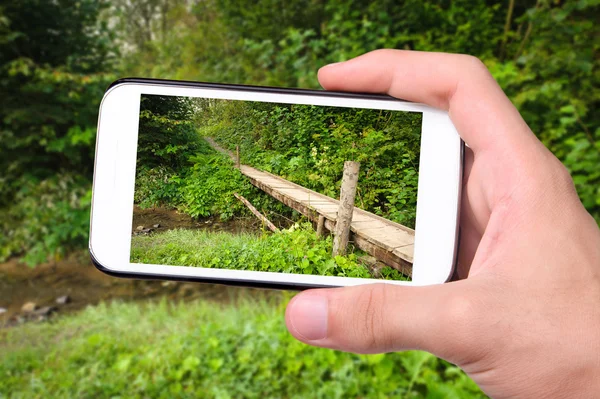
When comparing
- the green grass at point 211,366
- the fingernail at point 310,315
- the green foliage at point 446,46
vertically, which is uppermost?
the green foliage at point 446,46

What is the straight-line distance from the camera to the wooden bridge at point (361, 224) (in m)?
1.20

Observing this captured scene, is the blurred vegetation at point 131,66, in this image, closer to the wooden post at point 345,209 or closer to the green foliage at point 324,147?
the green foliage at point 324,147

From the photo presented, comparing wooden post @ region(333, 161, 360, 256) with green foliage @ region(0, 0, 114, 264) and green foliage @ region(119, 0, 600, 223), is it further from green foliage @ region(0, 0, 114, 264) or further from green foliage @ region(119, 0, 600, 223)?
green foliage @ region(0, 0, 114, 264)

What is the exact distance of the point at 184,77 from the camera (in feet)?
14.8

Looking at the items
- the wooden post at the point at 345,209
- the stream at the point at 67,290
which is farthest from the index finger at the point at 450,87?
the stream at the point at 67,290

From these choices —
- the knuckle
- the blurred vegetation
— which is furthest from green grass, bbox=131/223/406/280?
the blurred vegetation

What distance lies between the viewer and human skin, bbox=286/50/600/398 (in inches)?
36.4

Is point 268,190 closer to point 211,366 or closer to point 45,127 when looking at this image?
point 211,366

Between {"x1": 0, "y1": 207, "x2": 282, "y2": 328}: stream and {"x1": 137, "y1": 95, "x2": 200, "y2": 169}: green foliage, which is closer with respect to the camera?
{"x1": 137, "y1": 95, "x2": 200, "y2": 169}: green foliage

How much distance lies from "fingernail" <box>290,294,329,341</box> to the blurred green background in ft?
3.23

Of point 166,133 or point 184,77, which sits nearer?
point 166,133

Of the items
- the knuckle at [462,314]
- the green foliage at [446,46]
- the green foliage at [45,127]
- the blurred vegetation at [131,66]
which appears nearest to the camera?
the knuckle at [462,314]

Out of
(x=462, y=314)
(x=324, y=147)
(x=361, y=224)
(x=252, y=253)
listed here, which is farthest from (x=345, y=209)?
(x=462, y=314)

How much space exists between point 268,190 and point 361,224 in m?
0.28
